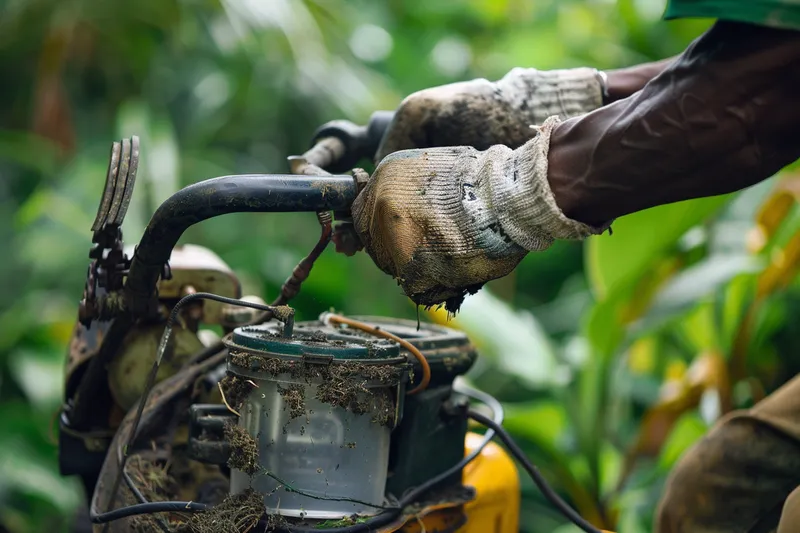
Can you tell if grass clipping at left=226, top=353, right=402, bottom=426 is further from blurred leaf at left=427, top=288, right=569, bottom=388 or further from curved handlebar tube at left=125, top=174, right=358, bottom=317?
blurred leaf at left=427, top=288, right=569, bottom=388

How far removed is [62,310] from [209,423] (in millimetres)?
2671

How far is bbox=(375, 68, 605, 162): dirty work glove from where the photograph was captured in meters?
1.58

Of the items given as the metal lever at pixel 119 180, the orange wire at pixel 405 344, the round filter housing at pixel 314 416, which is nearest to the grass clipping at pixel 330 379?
the round filter housing at pixel 314 416

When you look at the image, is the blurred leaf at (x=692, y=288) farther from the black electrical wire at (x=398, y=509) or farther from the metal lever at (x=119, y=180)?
the metal lever at (x=119, y=180)

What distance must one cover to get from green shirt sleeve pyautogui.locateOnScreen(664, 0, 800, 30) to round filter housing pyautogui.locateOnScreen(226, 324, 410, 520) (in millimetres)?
603

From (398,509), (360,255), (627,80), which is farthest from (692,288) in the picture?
(398,509)

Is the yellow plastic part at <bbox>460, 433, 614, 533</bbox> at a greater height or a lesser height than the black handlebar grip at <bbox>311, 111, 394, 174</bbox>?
lesser

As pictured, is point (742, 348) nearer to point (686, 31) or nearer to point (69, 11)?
point (686, 31)

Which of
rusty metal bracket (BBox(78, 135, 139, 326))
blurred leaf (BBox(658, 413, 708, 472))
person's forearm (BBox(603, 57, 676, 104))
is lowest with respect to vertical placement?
blurred leaf (BBox(658, 413, 708, 472))

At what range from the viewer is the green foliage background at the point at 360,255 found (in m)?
2.96

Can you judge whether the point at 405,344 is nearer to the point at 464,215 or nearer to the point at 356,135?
the point at 464,215

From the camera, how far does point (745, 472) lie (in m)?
1.79

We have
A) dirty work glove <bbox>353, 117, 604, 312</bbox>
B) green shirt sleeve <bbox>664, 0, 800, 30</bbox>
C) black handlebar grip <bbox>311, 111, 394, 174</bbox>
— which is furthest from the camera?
black handlebar grip <bbox>311, 111, 394, 174</bbox>

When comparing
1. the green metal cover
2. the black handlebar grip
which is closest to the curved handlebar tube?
the green metal cover
